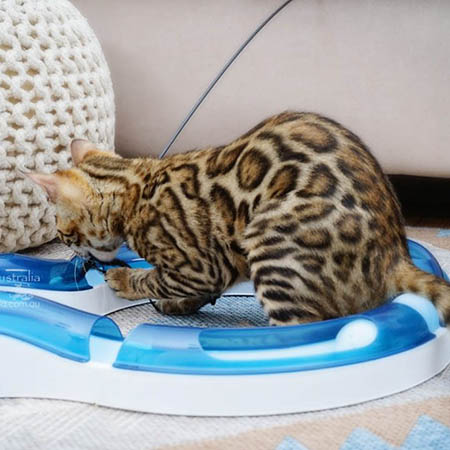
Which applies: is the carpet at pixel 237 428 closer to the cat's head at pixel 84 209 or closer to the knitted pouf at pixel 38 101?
the cat's head at pixel 84 209

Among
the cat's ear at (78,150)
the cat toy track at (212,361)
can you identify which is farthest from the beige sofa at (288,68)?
the cat toy track at (212,361)

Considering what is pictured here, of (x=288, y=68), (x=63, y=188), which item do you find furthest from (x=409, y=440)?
(x=288, y=68)

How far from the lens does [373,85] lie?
199 cm

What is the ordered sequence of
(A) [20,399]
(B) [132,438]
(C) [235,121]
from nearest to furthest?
(B) [132,438], (A) [20,399], (C) [235,121]

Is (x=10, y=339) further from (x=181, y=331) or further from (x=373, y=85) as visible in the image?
(x=373, y=85)

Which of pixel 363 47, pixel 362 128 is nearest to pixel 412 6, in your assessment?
pixel 363 47

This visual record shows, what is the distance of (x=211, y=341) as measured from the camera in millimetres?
1051

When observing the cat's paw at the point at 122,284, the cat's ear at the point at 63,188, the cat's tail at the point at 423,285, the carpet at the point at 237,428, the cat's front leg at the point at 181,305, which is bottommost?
the cat's front leg at the point at 181,305

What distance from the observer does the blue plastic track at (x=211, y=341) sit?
102 centimetres

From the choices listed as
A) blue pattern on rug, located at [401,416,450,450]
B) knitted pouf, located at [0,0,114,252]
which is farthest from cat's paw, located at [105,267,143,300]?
blue pattern on rug, located at [401,416,450,450]

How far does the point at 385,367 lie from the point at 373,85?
112 centimetres

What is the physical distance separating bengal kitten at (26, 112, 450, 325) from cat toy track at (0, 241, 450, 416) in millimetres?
90

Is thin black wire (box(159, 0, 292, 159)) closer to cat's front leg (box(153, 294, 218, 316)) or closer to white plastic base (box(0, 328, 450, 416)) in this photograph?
cat's front leg (box(153, 294, 218, 316))

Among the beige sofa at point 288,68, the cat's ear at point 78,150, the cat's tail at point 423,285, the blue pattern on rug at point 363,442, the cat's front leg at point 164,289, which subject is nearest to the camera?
the blue pattern on rug at point 363,442
